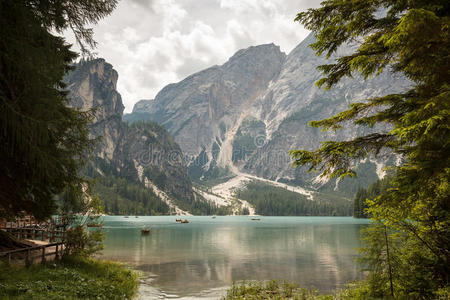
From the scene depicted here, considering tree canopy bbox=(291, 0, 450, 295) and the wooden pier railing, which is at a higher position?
tree canopy bbox=(291, 0, 450, 295)

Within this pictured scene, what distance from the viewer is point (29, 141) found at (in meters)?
6.32

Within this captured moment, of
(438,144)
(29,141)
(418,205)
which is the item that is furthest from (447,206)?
(29,141)

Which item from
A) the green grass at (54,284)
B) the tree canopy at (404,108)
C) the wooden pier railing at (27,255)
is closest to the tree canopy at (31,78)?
the green grass at (54,284)

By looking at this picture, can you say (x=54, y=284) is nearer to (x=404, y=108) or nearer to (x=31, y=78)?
(x=31, y=78)

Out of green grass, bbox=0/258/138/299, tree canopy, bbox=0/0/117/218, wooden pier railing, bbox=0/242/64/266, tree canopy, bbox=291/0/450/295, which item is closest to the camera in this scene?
tree canopy, bbox=0/0/117/218

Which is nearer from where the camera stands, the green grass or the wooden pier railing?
the green grass

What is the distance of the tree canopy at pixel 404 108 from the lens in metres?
6.48

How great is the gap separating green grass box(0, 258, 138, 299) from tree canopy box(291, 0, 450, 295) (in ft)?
37.2

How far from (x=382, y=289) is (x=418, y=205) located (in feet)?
18.0

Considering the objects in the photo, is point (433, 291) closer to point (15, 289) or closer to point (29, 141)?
point (29, 141)

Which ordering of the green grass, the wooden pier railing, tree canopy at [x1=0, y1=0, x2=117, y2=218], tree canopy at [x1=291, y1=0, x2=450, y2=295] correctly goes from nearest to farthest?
tree canopy at [x1=0, y1=0, x2=117, y2=218] → tree canopy at [x1=291, y1=0, x2=450, y2=295] → the green grass → the wooden pier railing

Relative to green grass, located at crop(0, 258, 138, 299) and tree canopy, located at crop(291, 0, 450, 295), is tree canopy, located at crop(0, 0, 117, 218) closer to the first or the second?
green grass, located at crop(0, 258, 138, 299)

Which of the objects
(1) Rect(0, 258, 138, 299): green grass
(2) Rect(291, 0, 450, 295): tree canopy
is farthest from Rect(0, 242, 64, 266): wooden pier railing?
(2) Rect(291, 0, 450, 295): tree canopy

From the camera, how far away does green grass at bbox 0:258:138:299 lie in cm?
1114
